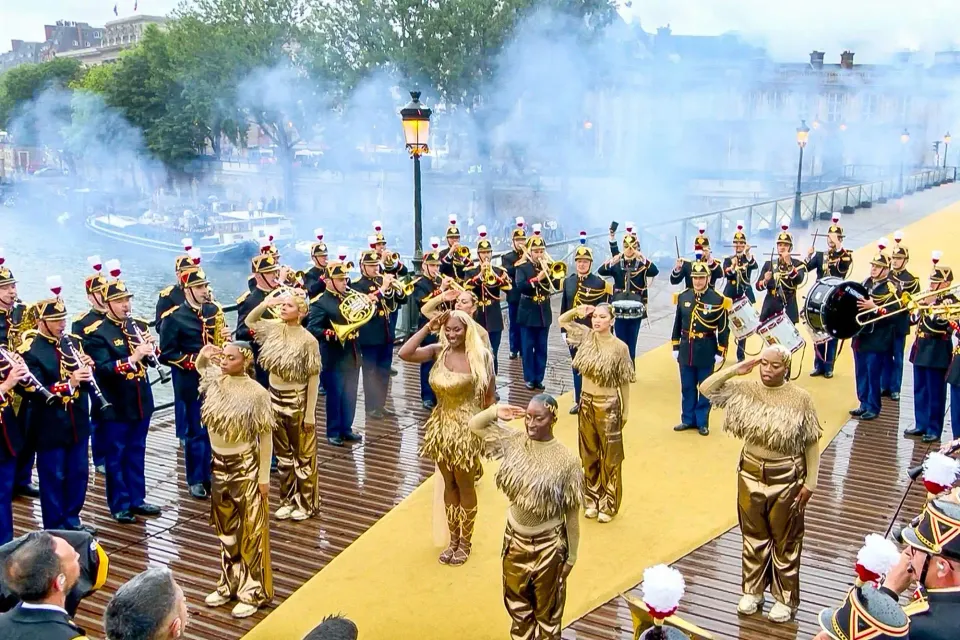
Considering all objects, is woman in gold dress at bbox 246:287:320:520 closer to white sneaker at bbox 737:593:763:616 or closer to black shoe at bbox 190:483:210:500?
black shoe at bbox 190:483:210:500

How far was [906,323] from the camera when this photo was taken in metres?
12.0

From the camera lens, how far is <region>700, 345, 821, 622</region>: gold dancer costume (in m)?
6.68

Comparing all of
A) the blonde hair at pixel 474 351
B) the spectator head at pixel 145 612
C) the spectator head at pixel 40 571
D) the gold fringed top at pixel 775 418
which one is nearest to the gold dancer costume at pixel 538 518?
the blonde hair at pixel 474 351

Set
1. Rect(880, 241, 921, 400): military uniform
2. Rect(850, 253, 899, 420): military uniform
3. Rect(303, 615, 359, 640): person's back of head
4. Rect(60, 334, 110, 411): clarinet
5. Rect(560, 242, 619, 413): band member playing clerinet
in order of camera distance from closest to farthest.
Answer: Rect(303, 615, 359, 640): person's back of head
Rect(60, 334, 110, 411): clarinet
Rect(850, 253, 899, 420): military uniform
Rect(880, 241, 921, 400): military uniform
Rect(560, 242, 619, 413): band member playing clerinet

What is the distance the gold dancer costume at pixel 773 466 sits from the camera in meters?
6.68

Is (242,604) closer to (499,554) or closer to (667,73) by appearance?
(499,554)

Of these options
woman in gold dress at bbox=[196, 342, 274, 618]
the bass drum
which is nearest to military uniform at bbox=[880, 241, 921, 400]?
the bass drum

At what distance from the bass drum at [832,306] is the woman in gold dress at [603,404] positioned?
1827 millimetres

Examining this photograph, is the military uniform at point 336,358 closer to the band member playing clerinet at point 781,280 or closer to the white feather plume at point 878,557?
the band member playing clerinet at point 781,280

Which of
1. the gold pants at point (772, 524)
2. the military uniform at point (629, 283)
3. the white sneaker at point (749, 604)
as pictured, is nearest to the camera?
the gold pants at point (772, 524)

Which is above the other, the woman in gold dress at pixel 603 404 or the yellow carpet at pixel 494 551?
the woman in gold dress at pixel 603 404

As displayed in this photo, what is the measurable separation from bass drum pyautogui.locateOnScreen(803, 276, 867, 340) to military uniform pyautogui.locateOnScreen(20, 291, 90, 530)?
6.75 m

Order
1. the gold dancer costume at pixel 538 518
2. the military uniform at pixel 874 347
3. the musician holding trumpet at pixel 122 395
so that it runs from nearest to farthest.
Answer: the gold dancer costume at pixel 538 518, the musician holding trumpet at pixel 122 395, the military uniform at pixel 874 347

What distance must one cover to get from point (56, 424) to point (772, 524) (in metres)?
5.96
